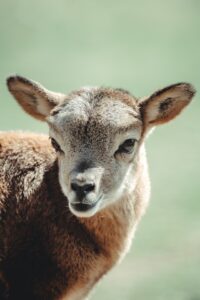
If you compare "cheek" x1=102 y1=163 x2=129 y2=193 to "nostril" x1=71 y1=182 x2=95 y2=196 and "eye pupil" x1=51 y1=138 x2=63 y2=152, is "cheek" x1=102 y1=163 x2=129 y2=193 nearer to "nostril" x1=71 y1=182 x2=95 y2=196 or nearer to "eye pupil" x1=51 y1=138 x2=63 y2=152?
"nostril" x1=71 y1=182 x2=95 y2=196

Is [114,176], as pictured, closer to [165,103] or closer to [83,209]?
[83,209]

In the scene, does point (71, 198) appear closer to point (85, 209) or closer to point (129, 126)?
point (85, 209)

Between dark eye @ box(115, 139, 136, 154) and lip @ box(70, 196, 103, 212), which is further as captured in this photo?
dark eye @ box(115, 139, 136, 154)

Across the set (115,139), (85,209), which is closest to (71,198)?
(85,209)

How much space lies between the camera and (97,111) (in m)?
18.7

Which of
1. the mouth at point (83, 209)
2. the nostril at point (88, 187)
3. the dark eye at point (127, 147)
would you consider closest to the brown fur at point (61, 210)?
the dark eye at point (127, 147)

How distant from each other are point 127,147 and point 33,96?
2.05 meters

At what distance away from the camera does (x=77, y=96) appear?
19.1 meters

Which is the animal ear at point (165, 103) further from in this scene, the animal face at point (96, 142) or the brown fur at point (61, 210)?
the animal face at point (96, 142)

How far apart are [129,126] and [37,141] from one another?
1.89 m

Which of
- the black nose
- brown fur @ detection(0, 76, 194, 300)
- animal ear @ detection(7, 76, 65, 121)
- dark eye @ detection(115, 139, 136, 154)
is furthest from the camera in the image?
animal ear @ detection(7, 76, 65, 121)

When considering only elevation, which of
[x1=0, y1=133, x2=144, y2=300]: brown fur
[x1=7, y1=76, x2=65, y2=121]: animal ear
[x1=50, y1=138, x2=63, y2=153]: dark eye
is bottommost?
[x1=0, y1=133, x2=144, y2=300]: brown fur

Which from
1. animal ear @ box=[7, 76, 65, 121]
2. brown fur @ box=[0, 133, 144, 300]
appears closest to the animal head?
animal ear @ box=[7, 76, 65, 121]

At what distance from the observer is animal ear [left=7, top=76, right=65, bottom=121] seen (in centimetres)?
1956
